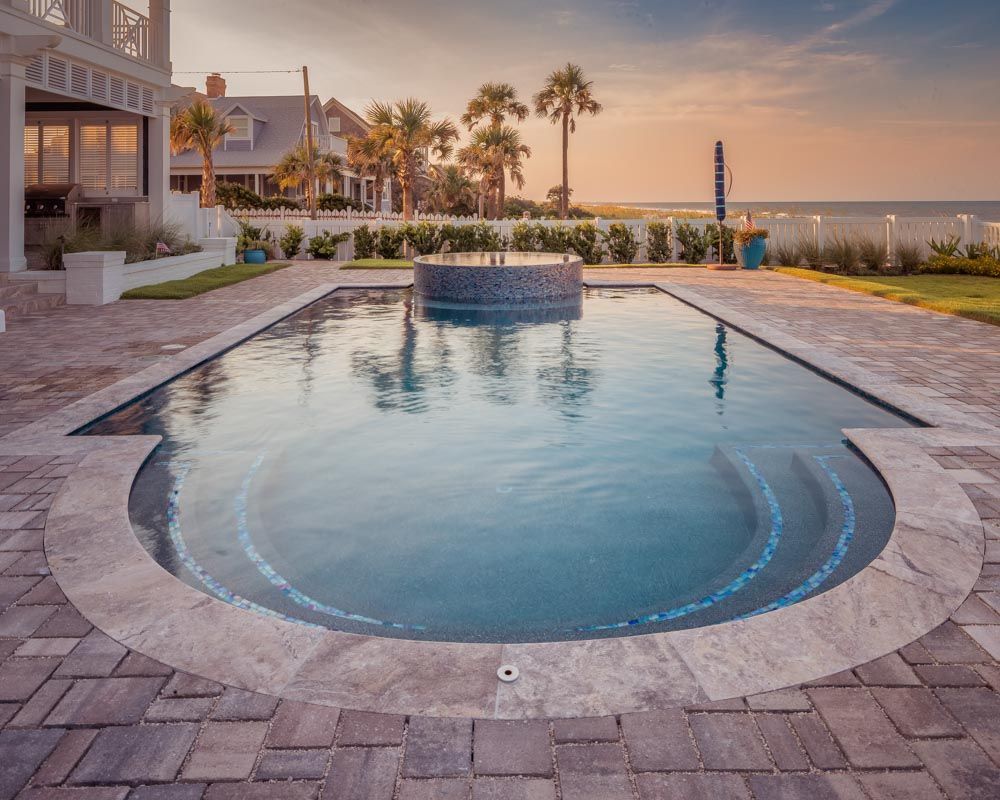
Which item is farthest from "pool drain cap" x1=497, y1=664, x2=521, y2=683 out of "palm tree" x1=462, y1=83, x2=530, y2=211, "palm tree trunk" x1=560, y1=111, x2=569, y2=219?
"palm tree" x1=462, y1=83, x2=530, y2=211

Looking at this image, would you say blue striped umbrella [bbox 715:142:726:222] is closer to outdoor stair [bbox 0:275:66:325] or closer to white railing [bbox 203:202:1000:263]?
white railing [bbox 203:202:1000:263]

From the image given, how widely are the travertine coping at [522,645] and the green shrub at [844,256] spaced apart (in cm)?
1739

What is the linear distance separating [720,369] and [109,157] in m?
15.9

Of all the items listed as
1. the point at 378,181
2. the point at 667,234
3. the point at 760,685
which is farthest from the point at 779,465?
the point at 378,181

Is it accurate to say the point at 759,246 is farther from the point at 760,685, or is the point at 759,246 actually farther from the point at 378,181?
the point at 378,181

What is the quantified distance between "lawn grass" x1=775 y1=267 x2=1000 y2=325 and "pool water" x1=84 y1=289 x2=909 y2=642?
4837 mm

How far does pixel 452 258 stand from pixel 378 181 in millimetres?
32026

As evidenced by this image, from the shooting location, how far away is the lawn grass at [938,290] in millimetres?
12570

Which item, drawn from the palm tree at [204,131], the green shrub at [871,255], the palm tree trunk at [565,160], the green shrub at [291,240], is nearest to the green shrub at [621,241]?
the green shrub at [871,255]

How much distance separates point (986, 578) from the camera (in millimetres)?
3580

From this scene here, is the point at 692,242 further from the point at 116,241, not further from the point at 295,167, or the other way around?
the point at 295,167

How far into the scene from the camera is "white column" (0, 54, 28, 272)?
43.8ft

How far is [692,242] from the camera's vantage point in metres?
23.7

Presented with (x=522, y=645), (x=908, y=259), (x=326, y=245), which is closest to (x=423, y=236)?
(x=326, y=245)
